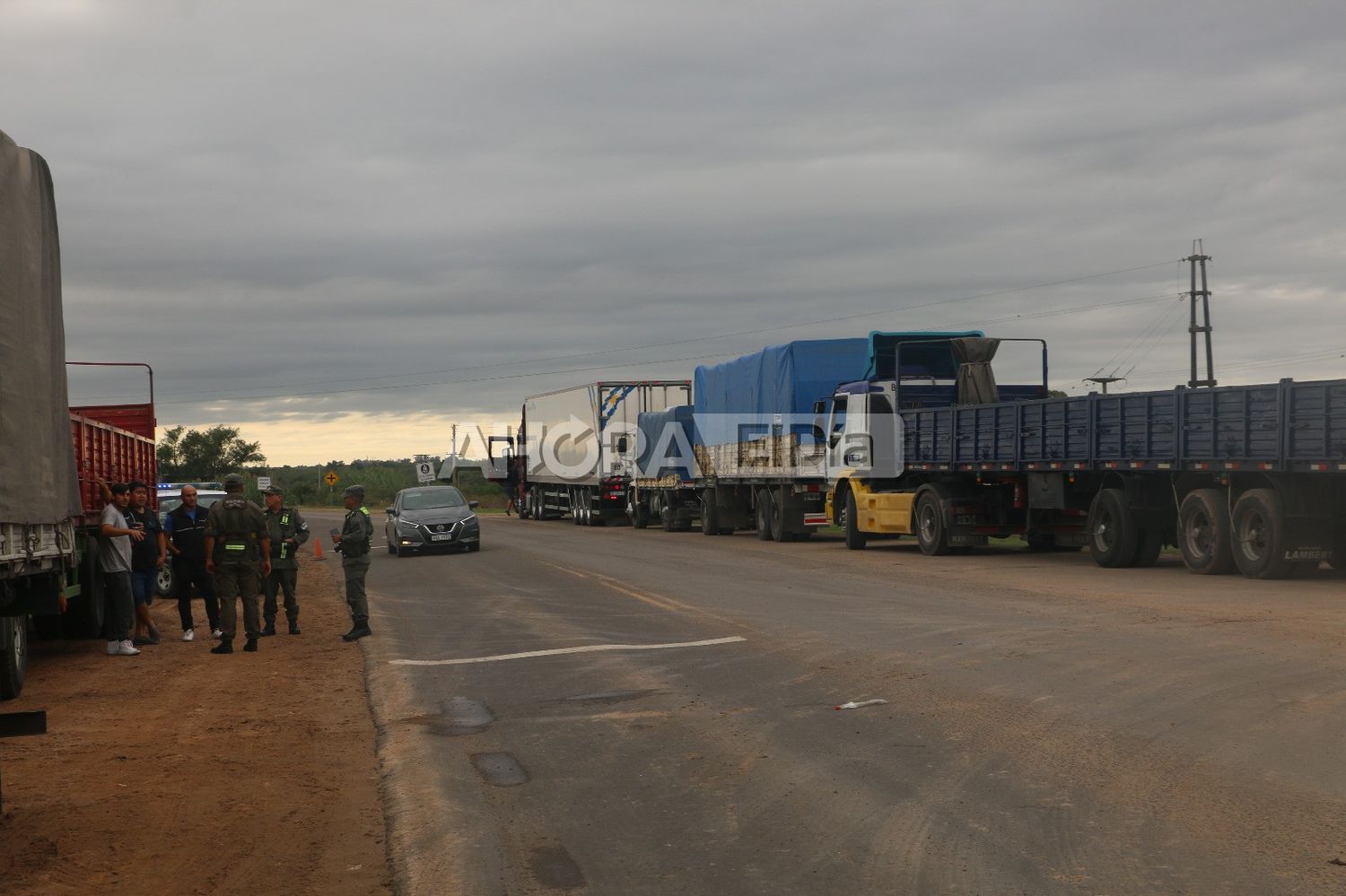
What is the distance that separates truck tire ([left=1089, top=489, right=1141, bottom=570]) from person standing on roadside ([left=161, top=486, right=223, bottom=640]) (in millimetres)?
13049

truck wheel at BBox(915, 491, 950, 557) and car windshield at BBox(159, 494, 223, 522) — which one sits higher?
car windshield at BBox(159, 494, 223, 522)

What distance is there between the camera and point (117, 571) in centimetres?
1404

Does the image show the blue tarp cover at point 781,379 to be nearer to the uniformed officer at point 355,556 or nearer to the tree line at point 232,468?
the uniformed officer at point 355,556

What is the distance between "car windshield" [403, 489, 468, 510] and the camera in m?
30.9

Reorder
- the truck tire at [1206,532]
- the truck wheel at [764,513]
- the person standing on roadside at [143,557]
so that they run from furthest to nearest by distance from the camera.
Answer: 1. the truck wheel at [764,513]
2. the truck tire at [1206,532]
3. the person standing on roadside at [143,557]

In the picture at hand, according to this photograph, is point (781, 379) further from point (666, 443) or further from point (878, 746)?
Answer: point (878, 746)

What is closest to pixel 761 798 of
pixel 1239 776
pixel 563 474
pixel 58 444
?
pixel 1239 776

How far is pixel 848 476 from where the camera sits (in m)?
28.5

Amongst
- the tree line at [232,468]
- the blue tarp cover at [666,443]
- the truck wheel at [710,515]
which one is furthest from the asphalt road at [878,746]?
the tree line at [232,468]

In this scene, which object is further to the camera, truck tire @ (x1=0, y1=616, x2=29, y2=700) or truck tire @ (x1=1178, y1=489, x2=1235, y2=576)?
truck tire @ (x1=1178, y1=489, x2=1235, y2=576)

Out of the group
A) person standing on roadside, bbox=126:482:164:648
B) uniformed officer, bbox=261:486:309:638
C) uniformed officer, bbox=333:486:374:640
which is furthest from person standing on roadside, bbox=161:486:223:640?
uniformed officer, bbox=333:486:374:640

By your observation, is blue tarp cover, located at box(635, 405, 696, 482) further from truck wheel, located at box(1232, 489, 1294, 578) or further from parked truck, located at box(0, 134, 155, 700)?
parked truck, located at box(0, 134, 155, 700)

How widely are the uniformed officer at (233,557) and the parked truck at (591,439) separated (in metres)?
29.6

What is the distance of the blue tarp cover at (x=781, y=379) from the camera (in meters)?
30.6
